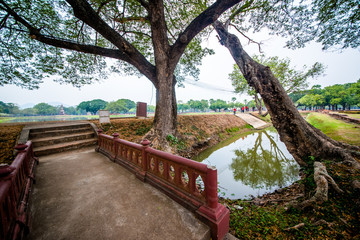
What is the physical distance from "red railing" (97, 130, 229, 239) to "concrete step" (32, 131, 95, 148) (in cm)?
378

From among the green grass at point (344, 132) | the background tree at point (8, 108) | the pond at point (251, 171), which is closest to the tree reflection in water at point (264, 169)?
the pond at point (251, 171)

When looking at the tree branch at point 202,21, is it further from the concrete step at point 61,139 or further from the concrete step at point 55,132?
the concrete step at point 55,132

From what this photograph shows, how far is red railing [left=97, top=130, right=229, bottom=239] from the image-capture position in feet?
6.16

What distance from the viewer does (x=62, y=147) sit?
17.1 feet

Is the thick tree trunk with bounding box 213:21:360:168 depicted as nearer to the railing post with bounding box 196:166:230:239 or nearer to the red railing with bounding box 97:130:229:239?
the railing post with bounding box 196:166:230:239

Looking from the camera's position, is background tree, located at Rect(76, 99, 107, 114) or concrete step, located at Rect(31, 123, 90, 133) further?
background tree, located at Rect(76, 99, 107, 114)

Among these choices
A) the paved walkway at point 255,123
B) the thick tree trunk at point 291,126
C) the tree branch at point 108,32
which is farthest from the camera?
the paved walkway at point 255,123

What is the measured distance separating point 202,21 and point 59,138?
8.04 meters

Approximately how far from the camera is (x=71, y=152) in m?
5.20

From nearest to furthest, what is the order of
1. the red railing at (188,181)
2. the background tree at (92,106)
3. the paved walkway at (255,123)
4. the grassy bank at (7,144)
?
the red railing at (188,181) < the grassy bank at (7,144) < the paved walkway at (255,123) < the background tree at (92,106)

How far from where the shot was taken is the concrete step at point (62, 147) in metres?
4.82

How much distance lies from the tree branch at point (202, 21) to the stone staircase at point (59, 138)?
5.69m

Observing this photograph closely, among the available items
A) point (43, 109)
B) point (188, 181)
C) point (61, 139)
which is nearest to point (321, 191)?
point (188, 181)

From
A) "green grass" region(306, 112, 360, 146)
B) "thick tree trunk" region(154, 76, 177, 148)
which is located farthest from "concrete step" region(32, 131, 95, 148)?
"green grass" region(306, 112, 360, 146)
